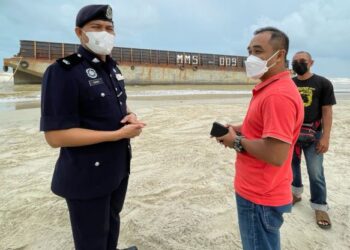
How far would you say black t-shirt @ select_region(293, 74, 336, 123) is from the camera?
312 centimetres

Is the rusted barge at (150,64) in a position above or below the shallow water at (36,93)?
above

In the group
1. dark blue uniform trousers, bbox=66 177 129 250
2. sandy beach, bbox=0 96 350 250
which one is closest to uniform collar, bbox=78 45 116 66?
dark blue uniform trousers, bbox=66 177 129 250

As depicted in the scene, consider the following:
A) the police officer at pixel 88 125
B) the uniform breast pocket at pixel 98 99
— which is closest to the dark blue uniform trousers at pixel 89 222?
the police officer at pixel 88 125

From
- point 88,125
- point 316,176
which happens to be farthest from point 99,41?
point 316,176

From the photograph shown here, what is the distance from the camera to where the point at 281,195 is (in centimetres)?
173

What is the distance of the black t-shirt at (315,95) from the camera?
3.12m

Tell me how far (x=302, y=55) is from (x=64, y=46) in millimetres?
23968

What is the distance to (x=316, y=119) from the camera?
3.20m

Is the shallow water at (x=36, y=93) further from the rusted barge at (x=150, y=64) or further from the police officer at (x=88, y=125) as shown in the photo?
the police officer at (x=88, y=125)

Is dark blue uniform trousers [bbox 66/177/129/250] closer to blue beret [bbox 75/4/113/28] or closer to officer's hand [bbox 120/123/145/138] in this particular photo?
officer's hand [bbox 120/123/145/138]

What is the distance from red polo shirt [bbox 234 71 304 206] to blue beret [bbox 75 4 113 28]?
3.50ft

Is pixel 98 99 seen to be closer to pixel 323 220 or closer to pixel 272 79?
pixel 272 79

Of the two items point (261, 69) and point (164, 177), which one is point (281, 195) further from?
point (164, 177)

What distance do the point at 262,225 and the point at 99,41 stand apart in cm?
150
